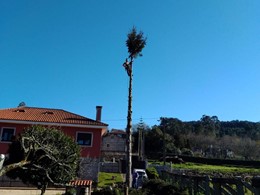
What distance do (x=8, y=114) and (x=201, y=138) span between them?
74.8 m

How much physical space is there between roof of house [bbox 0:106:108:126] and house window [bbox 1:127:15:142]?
2.84 ft

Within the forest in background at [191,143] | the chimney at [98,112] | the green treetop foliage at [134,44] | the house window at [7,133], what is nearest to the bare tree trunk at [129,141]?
the green treetop foliage at [134,44]

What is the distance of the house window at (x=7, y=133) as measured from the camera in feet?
86.2

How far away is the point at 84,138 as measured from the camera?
89.3ft

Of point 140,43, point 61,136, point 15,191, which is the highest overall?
point 140,43

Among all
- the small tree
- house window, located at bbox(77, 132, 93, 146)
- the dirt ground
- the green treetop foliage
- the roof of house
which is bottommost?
the dirt ground

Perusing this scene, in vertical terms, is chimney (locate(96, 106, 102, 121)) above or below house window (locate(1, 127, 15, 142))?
above

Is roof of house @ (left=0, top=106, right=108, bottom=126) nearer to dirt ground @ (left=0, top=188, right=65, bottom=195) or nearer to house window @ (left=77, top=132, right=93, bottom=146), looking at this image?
house window @ (left=77, top=132, right=93, bottom=146)

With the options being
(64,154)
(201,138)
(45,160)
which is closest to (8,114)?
(64,154)

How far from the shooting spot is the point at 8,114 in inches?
1087

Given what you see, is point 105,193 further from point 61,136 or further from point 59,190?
point 59,190

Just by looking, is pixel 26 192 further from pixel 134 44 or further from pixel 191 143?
pixel 191 143

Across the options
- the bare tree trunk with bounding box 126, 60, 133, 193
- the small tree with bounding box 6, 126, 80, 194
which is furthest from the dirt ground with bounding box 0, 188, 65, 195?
the bare tree trunk with bounding box 126, 60, 133, 193

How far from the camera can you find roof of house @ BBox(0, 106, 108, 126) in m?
26.9
